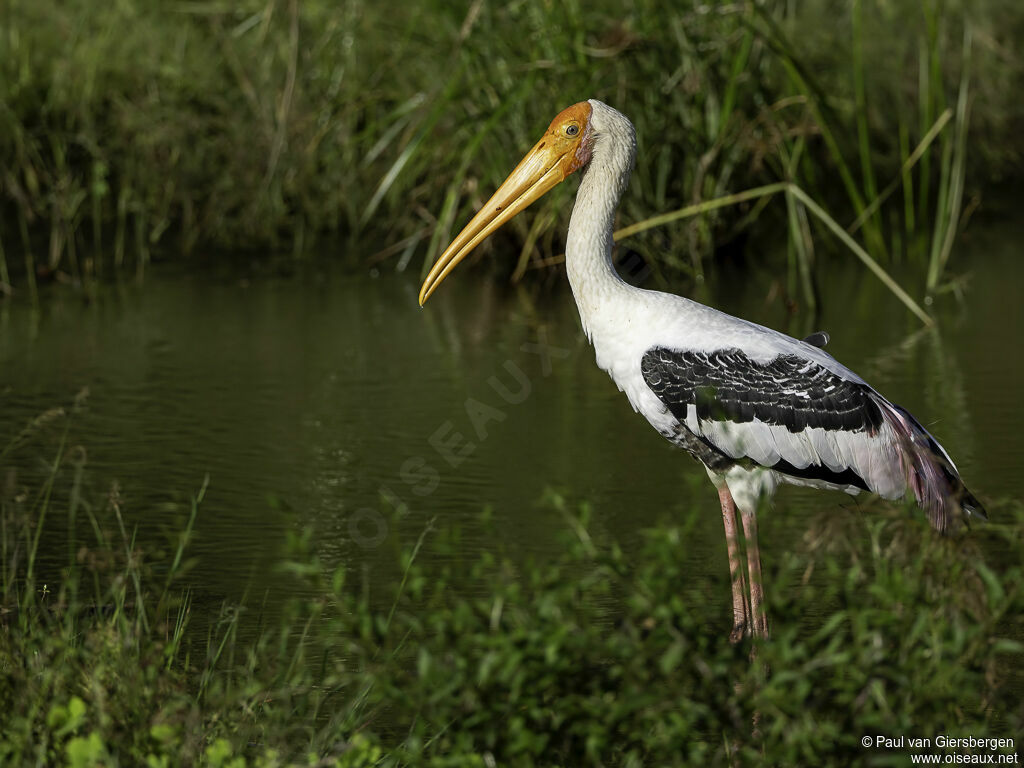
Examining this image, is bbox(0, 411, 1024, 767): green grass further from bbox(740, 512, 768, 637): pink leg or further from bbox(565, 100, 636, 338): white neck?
bbox(565, 100, 636, 338): white neck

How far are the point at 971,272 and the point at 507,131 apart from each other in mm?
3359

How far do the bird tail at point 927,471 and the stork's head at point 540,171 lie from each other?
136cm

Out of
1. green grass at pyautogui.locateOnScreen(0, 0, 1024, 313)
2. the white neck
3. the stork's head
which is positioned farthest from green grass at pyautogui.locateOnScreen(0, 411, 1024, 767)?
green grass at pyautogui.locateOnScreen(0, 0, 1024, 313)

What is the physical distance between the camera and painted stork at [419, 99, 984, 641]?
490 centimetres

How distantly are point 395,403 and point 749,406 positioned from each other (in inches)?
128

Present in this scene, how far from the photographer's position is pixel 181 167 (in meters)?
12.5

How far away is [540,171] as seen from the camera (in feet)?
18.6

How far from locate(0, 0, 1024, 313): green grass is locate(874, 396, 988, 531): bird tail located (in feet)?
12.7

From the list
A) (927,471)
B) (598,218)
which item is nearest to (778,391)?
(927,471)

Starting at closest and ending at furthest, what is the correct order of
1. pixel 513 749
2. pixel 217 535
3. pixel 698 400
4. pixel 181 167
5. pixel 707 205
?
1. pixel 513 749
2. pixel 698 400
3. pixel 217 535
4. pixel 707 205
5. pixel 181 167

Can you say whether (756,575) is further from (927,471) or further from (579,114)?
(579,114)

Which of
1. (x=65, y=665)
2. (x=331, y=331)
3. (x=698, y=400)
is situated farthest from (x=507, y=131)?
(x=65, y=665)

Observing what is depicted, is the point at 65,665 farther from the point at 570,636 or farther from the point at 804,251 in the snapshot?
the point at 804,251

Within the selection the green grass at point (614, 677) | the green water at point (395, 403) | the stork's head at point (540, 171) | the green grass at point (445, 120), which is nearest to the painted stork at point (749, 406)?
the green water at point (395, 403)
